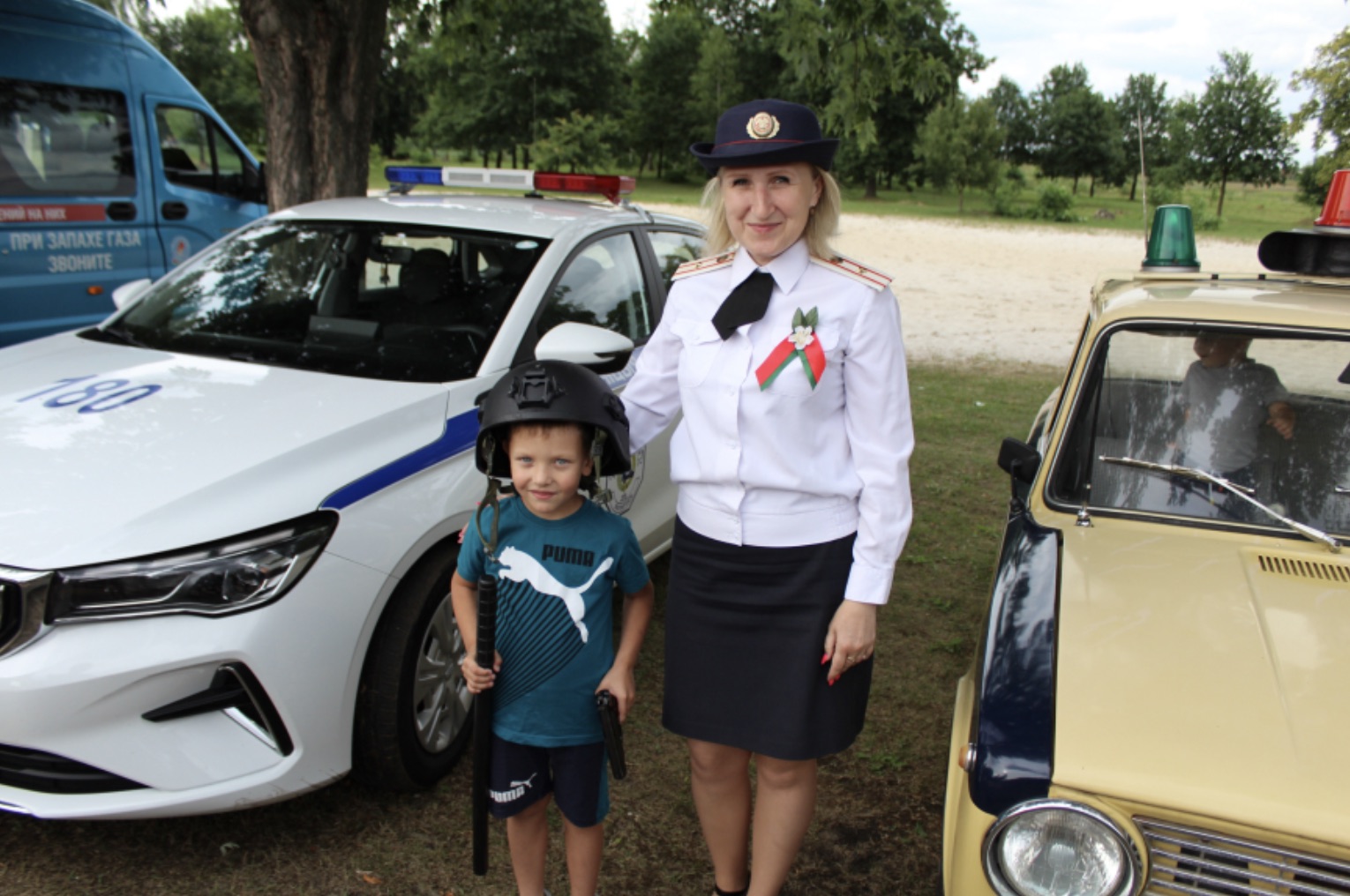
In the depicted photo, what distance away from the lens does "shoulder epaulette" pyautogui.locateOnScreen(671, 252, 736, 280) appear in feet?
7.26

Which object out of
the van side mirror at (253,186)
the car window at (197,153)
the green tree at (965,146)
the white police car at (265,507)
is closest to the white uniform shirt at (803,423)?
the white police car at (265,507)

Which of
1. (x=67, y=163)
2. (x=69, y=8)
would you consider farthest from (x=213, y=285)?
(x=69, y=8)

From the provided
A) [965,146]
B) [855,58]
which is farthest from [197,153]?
[965,146]

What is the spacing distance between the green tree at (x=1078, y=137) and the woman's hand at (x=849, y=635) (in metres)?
66.8

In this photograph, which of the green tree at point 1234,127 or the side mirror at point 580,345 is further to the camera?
the green tree at point 1234,127

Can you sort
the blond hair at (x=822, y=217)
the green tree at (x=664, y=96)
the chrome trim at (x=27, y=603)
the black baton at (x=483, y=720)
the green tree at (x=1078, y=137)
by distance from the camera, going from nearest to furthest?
1. the black baton at (x=483, y=720)
2. the blond hair at (x=822, y=217)
3. the chrome trim at (x=27, y=603)
4. the green tree at (x=664, y=96)
5. the green tree at (x=1078, y=137)

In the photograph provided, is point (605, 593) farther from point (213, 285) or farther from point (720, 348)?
point (213, 285)

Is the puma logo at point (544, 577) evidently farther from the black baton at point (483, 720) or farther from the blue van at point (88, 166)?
the blue van at point (88, 166)

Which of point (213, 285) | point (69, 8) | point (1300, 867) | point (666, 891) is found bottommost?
point (666, 891)

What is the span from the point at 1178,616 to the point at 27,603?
8.19ft

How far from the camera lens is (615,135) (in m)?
51.3

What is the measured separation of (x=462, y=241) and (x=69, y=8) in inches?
210

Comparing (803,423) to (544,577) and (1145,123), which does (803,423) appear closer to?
A: (544,577)

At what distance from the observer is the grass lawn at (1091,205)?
34.4 metres
